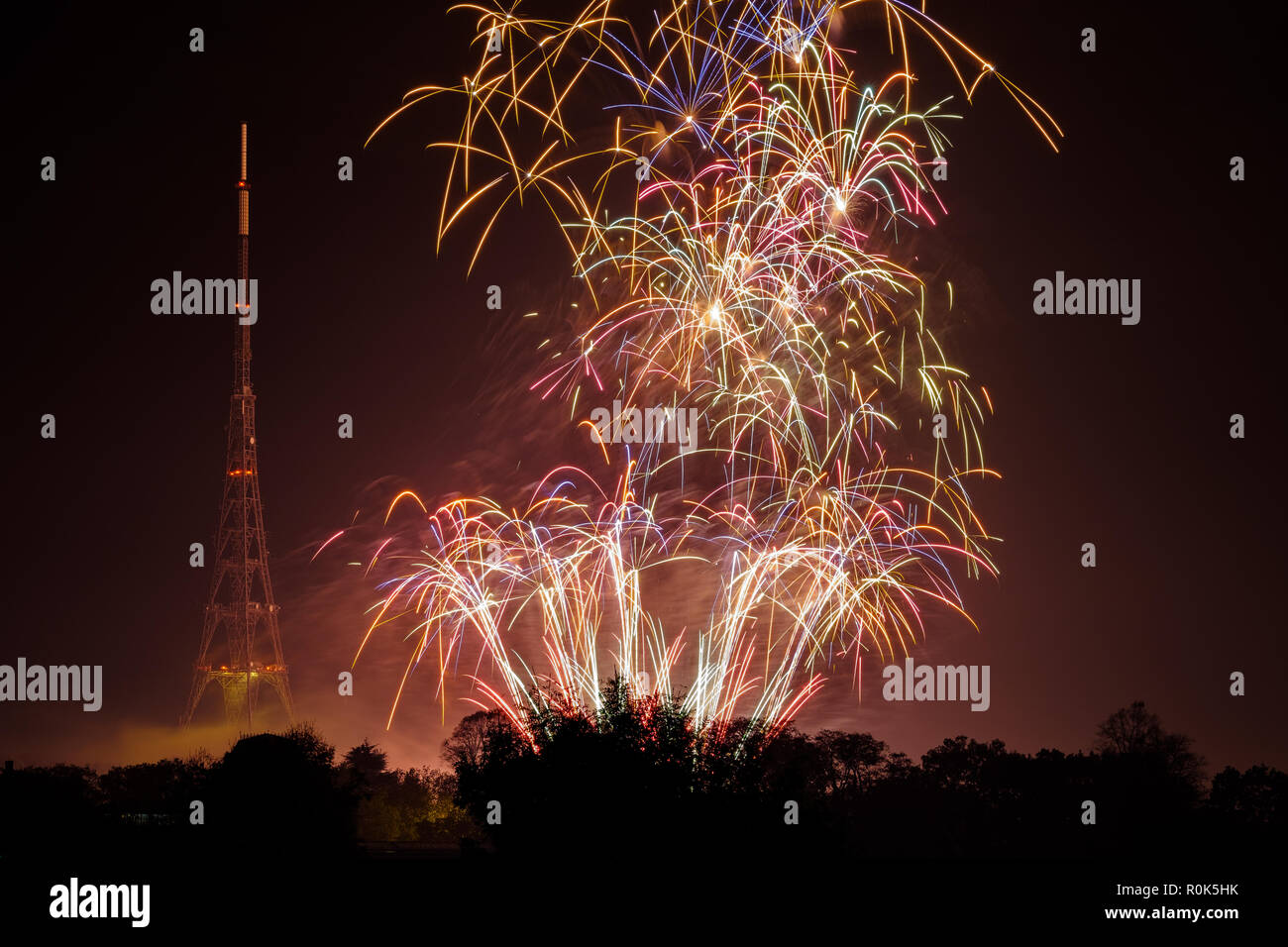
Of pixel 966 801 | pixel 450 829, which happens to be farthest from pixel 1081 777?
pixel 450 829

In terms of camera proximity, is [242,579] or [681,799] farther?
[242,579]
